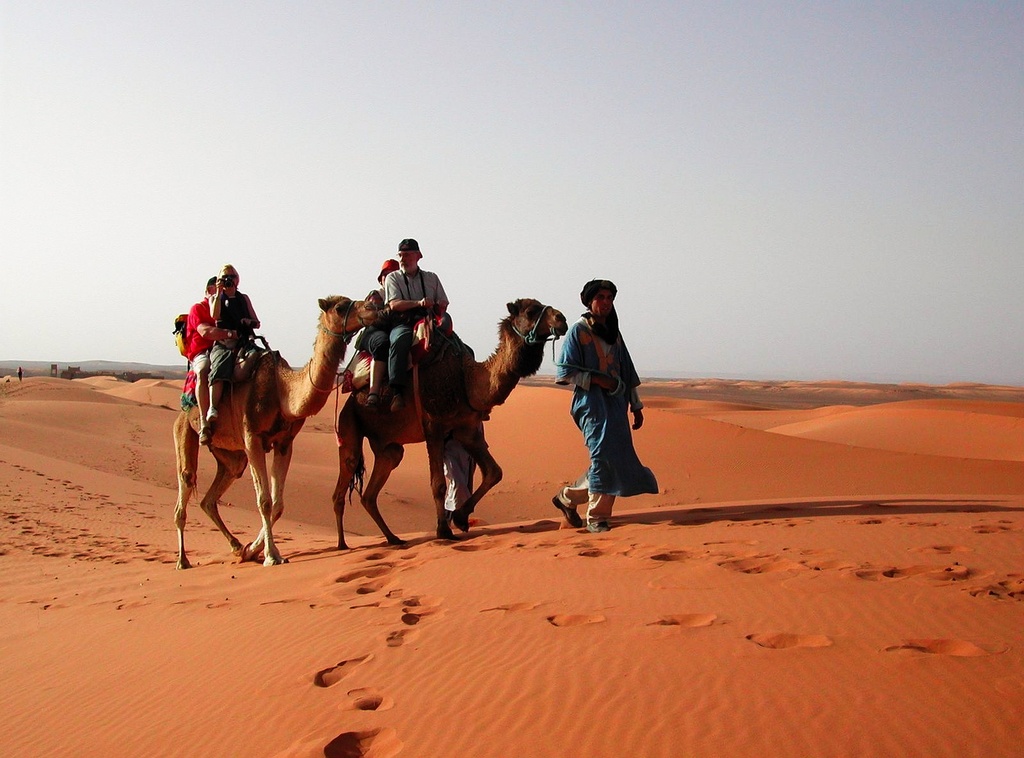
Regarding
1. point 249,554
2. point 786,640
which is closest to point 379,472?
point 249,554

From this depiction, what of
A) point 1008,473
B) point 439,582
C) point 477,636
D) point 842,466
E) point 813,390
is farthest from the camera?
point 813,390

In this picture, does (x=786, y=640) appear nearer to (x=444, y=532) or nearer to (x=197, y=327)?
(x=444, y=532)

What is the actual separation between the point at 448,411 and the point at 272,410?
179 centimetres

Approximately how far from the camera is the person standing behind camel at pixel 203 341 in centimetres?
883

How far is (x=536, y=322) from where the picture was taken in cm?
824

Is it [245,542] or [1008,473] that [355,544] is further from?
[1008,473]

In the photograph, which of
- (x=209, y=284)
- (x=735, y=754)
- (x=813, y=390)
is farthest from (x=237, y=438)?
(x=813, y=390)

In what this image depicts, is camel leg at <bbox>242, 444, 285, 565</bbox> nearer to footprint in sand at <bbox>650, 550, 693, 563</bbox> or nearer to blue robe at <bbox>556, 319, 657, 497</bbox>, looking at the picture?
blue robe at <bbox>556, 319, 657, 497</bbox>

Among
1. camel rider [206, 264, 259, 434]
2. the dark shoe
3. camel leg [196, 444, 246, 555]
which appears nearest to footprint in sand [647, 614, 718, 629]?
the dark shoe

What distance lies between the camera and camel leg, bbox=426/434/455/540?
338 inches

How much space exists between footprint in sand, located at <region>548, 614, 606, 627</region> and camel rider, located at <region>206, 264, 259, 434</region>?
506cm

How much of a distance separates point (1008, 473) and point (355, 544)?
13679 millimetres

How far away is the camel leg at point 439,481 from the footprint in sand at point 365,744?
4610 mm

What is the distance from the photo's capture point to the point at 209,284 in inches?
356
